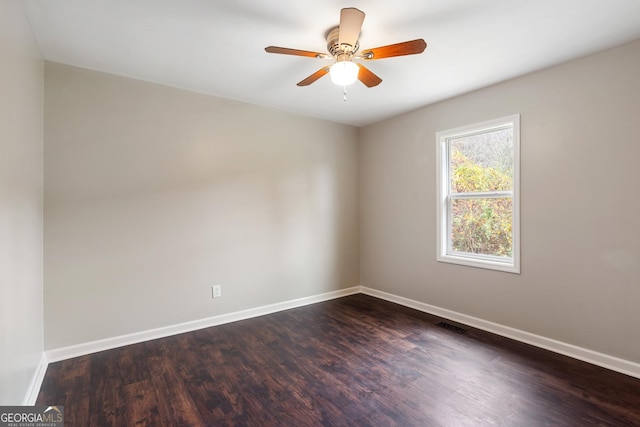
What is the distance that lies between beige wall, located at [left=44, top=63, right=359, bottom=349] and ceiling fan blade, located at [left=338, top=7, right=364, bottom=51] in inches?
74.8

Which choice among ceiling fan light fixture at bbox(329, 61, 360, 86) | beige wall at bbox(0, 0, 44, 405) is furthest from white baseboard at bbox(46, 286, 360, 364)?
ceiling fan light fixture at bbox(329, 61, 360, 86)

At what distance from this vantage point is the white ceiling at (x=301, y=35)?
1879 millimetres

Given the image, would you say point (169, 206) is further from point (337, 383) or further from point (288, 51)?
point (337, 383)

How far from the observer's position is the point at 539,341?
2734 millimetres

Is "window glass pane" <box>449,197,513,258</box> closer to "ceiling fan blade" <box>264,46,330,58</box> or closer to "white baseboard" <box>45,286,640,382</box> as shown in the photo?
"white baseboard" <box>45,286,640,382</box>

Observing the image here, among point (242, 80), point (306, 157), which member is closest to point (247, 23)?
point (242, 80)

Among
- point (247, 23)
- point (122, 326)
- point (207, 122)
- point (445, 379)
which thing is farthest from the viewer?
point (207, 122)

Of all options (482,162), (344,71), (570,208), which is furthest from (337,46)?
(570,208)

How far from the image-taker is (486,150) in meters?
3.22

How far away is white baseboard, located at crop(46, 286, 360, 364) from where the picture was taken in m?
2.57

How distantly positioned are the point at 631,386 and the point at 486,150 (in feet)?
7.19

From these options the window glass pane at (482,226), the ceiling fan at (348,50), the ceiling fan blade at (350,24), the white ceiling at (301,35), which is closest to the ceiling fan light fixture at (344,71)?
the ceiling fan at (348,50)

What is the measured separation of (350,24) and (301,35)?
0.57 meters

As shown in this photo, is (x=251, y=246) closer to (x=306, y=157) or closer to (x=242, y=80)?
(x=306, y=157)
